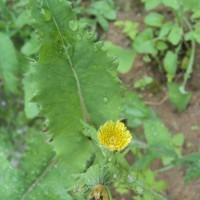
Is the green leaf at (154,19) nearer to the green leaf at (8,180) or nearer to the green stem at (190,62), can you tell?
the green stem at (190,62)

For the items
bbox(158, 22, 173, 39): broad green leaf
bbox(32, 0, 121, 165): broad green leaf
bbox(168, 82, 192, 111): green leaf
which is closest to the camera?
bbox(32, 0, 121, 165): broad green leaf

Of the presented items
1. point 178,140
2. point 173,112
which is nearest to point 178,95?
→ point 173,112

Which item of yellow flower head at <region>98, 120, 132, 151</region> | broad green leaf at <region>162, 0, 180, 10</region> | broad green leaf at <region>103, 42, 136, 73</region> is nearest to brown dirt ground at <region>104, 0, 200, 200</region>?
broad green leaf at <region>103, 42, 136, 73</region>

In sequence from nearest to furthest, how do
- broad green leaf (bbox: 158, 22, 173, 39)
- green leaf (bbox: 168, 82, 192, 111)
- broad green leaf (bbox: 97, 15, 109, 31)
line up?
green leaf (bbox: 168, 82, 192, 111), broad green leaf (bbox: 158, 22, 173, 39), broad green leaf (bbox: 97, 15, 109, 31)

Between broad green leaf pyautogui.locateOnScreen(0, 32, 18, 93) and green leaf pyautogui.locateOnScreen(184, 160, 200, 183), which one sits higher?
broad green leaf pyautogui.locateOnScreen(0, 32, 18, 93)

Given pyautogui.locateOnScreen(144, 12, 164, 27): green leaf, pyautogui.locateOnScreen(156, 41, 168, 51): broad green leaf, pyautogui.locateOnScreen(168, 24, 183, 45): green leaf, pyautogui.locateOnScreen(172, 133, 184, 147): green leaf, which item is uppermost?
pyautogui.locateOnScreen(144, 12, 164, 27): green leaf

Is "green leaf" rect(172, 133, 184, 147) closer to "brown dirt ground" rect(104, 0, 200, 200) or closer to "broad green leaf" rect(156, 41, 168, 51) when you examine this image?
"brown dirt ground" rect(104, 0, 200, 200)
